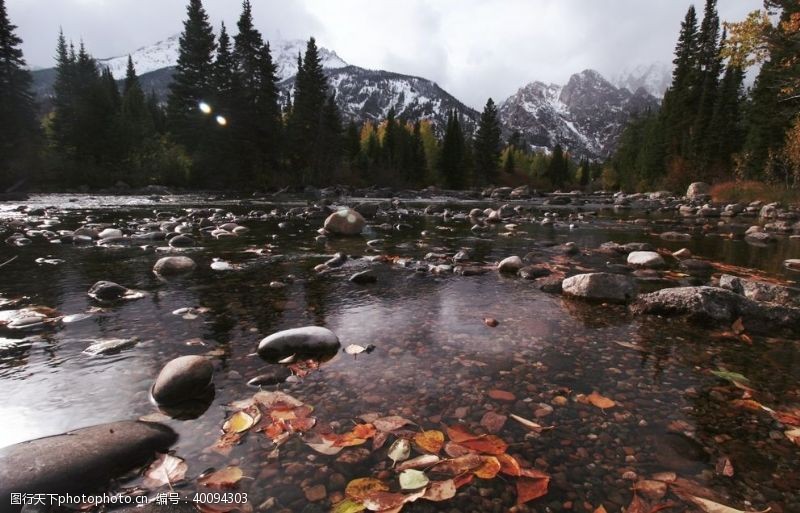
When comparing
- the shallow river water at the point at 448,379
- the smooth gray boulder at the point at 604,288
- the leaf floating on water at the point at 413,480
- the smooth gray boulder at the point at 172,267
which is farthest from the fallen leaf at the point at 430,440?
the smooth gray boulder at the point at 172,267

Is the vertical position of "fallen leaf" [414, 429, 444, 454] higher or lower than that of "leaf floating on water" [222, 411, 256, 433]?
higher

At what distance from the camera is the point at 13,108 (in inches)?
1515

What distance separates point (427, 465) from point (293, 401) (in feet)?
4.05

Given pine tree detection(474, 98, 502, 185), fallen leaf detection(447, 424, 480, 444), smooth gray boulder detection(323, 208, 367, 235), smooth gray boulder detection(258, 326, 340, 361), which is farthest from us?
pine tree detection(474, 98, 502, 185)

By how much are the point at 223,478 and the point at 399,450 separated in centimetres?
101

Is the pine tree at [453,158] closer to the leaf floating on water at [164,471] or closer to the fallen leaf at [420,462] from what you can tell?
the fallen leaf at [420,462]

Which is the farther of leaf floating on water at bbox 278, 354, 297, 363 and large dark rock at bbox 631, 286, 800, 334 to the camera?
large dark rock at bbox 631, 286, 800, 334

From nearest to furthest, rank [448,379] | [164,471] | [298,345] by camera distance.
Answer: [164,471]
[448,379]
[298,345]

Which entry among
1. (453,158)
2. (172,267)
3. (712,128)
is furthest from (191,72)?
(712,128)

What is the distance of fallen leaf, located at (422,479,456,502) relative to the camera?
212 cm

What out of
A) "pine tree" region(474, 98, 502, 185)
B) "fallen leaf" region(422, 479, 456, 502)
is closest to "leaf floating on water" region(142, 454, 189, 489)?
"fallen leaf" region(422, 479, 456, 502)

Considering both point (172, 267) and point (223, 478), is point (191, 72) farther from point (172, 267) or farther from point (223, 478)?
point (223, 478)

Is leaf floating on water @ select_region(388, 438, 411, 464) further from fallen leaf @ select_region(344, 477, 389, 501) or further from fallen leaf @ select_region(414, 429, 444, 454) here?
fallen leaf @ select_region(344, 477, 389, 501)

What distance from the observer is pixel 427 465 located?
237 cm
